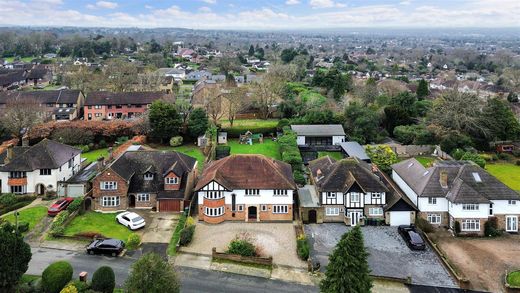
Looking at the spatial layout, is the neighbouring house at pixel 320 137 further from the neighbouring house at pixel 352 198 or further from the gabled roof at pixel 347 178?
the neighbouring house at pixel 352 198

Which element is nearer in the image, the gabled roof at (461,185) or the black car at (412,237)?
the black car at (412,237)

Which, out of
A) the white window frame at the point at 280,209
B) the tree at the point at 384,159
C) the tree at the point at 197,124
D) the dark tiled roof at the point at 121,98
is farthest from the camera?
the dark tiled roof at the point at 121,98

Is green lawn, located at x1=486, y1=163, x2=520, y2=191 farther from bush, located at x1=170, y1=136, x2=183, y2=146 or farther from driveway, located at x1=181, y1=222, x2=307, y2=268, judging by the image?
bush, located at x1=170, y1=136, x2=183, y2=146

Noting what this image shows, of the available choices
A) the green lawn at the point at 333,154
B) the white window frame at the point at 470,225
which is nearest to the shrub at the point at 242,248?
the white window frame at the point at 470,225

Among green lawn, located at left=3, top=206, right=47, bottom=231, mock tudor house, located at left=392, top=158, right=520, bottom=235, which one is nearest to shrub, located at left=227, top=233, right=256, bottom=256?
mock tudor house, located at left=392, top=158, right=520, bottom=235

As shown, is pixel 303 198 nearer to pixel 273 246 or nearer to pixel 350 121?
pixel 273 246

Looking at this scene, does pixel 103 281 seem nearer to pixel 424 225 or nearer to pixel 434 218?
pixel 424 225

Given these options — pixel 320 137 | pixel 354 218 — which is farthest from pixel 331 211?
pixel 320 137
